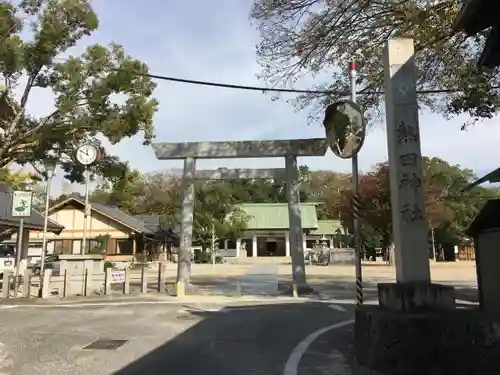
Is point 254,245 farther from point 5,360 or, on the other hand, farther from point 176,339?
point 5,360

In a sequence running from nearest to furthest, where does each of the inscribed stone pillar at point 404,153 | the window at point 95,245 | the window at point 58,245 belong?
the inscribed stone pillar at point 404,153 → the window at point 95,245 → the window at point 58,245

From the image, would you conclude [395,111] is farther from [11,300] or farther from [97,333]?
[11,300]

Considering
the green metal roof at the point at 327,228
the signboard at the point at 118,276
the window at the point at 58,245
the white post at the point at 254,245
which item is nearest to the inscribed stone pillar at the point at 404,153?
the signboard at the point at 118,276

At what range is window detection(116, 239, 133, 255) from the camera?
155ft

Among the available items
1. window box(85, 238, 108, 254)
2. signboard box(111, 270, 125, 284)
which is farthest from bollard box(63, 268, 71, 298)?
window box(85, 238, 108, 254)

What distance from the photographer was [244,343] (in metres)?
9.38

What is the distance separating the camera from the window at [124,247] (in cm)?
4716

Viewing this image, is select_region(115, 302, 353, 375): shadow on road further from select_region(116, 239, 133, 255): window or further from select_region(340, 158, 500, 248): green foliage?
select_region(116, 239, 133, 255): window

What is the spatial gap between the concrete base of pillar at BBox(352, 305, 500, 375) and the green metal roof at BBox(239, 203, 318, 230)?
52.9 metres

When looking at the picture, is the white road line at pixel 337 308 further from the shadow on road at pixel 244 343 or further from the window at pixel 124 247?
the window at pixel 124 247

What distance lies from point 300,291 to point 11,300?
949 cm

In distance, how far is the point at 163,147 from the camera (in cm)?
1991

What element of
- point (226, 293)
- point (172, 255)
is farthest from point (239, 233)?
point (226, 293)

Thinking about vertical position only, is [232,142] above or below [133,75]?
below
